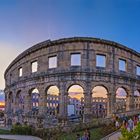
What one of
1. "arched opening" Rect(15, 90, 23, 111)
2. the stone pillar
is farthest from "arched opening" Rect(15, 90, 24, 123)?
the stone pillar

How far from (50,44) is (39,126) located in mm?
10759

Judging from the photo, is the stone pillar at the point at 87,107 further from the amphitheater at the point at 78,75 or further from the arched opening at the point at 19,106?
the arched opening at the point at 19,106

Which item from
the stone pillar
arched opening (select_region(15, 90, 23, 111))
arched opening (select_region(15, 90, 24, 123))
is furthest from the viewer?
arched opening (select_region(15, 90, 23, 111))

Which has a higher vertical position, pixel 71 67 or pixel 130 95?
pixel 71 67

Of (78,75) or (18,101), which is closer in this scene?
(78,75)

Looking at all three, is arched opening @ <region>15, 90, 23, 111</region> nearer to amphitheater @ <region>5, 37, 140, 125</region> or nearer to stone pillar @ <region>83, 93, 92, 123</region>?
amphitheater @ <region>5, 37, 140, 125</region>

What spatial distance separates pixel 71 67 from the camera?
37969 mm

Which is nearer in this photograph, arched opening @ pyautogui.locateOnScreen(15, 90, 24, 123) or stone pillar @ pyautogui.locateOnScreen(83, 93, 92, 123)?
stone pillar @ pyautogui.locateOnScreen(83, 93, 92, 123)

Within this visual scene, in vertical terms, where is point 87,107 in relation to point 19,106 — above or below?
above

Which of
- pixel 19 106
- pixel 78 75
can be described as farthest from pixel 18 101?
pixel 78 75

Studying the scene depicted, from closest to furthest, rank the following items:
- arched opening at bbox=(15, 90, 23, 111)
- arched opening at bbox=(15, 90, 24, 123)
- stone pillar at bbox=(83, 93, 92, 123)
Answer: stone pillar at bbox=(83, 93, 92, 123), arched opening at bbox=(15, 90, 24, 123), arched opening at bbox=(15, 90, 23, 111)

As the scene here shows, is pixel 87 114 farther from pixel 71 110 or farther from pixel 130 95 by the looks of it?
pixel 130 95

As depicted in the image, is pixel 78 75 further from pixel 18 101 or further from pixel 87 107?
pixel 18 101

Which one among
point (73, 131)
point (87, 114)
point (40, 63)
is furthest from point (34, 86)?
point (73, 131)
